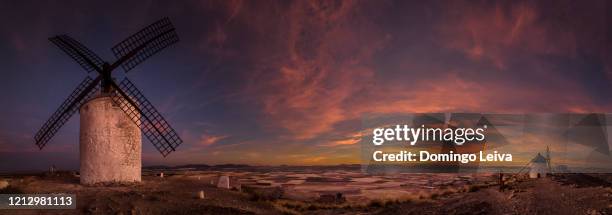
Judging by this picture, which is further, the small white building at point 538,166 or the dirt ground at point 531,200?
the small white building at point 538,166

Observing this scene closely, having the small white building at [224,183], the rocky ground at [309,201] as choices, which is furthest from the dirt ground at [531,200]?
the small white building at [224,183]

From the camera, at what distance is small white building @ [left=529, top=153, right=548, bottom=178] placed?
115 ft

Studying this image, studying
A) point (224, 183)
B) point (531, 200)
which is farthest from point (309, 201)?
point (531, 200)

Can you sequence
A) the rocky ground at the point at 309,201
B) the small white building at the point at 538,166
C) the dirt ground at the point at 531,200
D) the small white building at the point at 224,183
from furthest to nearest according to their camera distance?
the small white building at the point at 538,166
the small white building at the point at 224,183
the dirt ground at the point at 531,200
the rocky ground at the point at 309,201

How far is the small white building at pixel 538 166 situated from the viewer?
1379 inches

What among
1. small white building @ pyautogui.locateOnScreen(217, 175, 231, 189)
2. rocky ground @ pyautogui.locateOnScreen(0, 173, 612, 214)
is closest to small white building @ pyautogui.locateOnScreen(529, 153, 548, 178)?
rocky ground @ pyautogui.locateOnScreen(0, 173, 612, 214)

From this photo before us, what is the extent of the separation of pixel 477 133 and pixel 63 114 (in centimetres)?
2164

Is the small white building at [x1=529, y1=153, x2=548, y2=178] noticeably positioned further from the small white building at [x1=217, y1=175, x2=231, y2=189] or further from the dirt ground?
the small white building at [x1=217, y1=175, x2=231, y2=189]

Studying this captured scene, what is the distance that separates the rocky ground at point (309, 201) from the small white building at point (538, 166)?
97.3 inches

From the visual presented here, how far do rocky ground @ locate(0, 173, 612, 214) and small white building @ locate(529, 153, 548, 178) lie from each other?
2.47 metres

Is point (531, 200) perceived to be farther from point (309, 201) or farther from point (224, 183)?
point (224, 183)

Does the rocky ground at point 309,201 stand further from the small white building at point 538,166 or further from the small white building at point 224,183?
the small white building at point 538,166

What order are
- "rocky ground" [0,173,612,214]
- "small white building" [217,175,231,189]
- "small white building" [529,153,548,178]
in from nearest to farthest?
"rocky ground" [0,173,612,214] < "small white building" [217,175,231,189] < "small white building" [529,153,548,178]

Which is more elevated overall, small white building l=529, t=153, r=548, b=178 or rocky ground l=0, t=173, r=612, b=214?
small white building l=529, t=153, r=548, b=178
